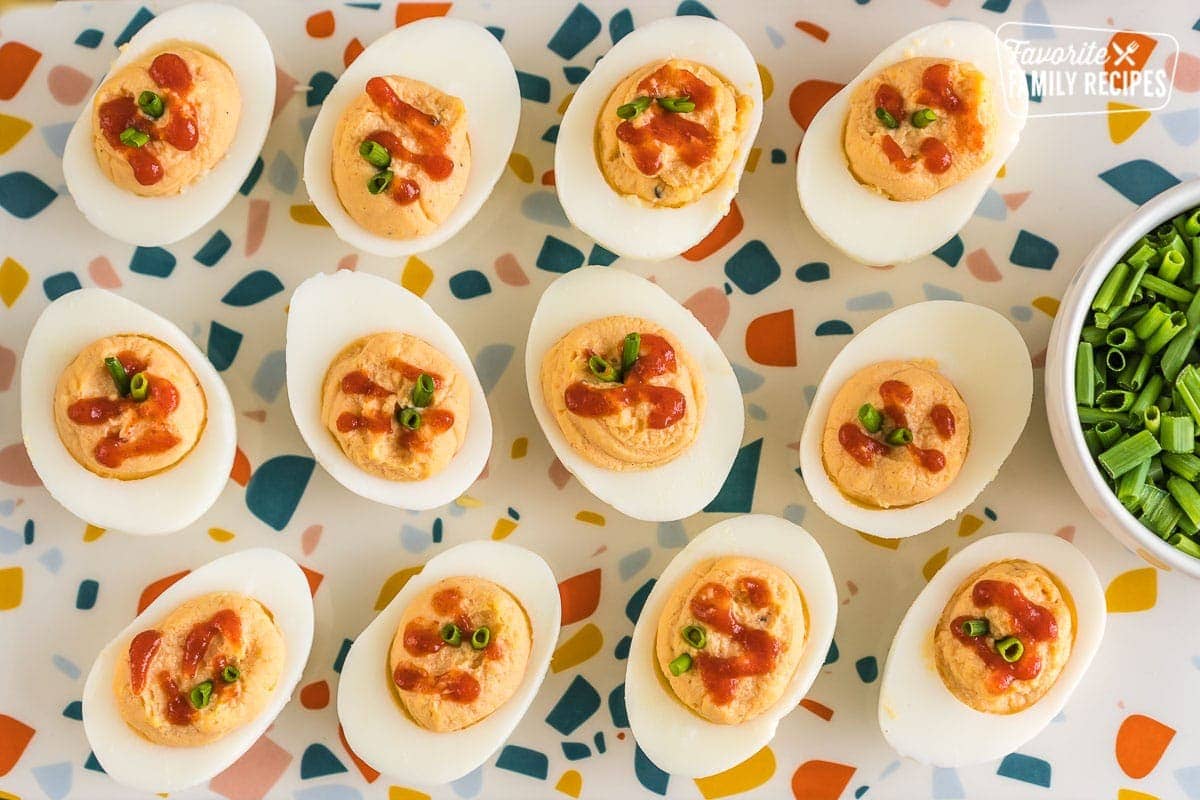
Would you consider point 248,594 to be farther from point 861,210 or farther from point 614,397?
point 861,210

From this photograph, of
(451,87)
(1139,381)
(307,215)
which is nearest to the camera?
(1139,381)

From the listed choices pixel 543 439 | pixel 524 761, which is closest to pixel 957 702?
A: pixel 524 761

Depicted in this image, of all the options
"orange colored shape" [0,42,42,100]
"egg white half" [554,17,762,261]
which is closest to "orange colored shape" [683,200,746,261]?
"egg white half" [554,17,762,261]

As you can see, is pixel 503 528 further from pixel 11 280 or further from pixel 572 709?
pixel 11 280

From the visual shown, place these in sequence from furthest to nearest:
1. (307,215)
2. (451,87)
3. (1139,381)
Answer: (307,215)
(451,87)
(1139,381)

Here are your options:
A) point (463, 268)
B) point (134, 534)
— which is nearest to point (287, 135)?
point (463, 268)
